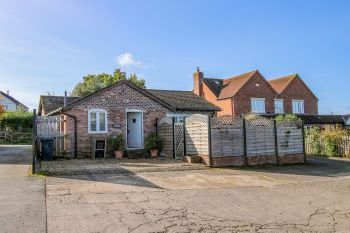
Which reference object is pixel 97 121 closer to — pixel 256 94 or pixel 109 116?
pixel 109 116

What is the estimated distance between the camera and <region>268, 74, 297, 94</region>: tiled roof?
47.0 metres

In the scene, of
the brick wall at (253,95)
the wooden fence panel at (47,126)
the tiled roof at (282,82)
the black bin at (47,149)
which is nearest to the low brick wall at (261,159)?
the black bin at (47,149)

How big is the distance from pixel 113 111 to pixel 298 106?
32.3 meters

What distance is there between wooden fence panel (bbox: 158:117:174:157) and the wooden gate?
588mm

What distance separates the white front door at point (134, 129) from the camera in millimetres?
22391

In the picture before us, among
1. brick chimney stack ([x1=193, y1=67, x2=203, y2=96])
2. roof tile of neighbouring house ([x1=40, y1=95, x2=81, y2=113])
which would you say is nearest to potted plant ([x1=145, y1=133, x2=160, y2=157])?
roof tile of neighbouring house ([x1=40, y1=95, x2=81, y2=113])

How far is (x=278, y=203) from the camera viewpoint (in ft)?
31.7

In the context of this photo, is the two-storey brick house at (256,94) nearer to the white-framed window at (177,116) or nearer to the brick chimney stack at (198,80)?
the brick chimney stack at (198,80)

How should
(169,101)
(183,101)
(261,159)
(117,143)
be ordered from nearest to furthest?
1. (261,159)
2. (117,143)
3. (169,101)
4. (183,101)

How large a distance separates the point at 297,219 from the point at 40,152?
46.5 feet

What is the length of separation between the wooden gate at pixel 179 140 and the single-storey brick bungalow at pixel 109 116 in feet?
7.77

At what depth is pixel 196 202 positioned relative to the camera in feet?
31.4

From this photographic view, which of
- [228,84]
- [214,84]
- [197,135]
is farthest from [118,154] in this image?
[228,84]

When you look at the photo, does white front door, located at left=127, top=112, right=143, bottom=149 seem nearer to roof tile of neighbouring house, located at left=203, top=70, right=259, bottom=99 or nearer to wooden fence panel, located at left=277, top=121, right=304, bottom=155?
wooden fence panel, located at left=277, top=121, right=304, bottom=155
